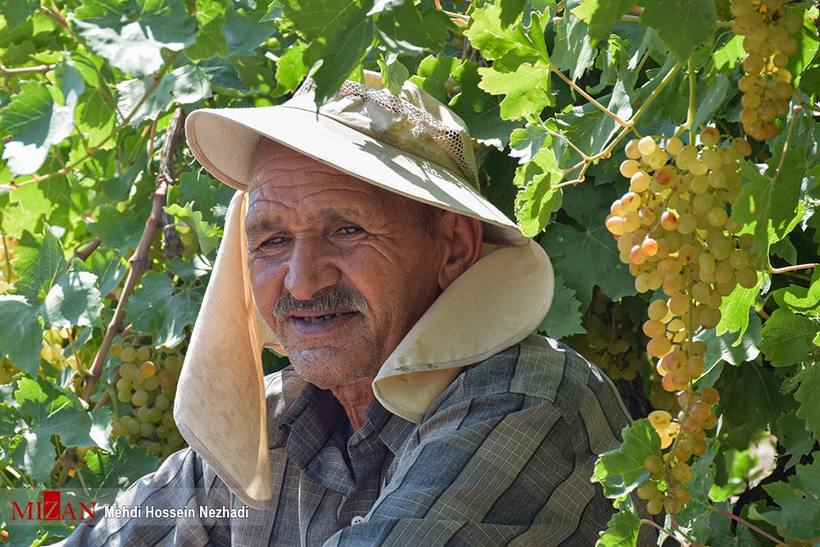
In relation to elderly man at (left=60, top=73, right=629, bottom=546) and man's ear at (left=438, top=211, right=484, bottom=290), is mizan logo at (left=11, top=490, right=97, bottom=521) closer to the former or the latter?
elderly man at (left=60, top=73, right=629, bottom=546)

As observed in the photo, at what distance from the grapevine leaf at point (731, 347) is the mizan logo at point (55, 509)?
4.96ft

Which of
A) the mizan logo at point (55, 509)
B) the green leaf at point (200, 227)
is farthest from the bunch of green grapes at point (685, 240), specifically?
the mizan logo at point (55, 509)

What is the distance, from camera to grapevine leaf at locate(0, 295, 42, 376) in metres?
2.64

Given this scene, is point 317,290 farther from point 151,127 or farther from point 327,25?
point 327,25

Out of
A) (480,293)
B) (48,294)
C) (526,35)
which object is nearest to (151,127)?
(48,294)

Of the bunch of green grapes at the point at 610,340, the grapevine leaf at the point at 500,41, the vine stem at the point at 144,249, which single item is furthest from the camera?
the vine stem at the point at 144,249

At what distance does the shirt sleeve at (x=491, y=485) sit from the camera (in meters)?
1.86

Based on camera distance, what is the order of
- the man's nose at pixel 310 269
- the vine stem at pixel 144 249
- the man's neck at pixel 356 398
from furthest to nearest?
the vine stem at pixel 144 249
the man's neck at pixel 356 398
the man's nose at pixel 310 269

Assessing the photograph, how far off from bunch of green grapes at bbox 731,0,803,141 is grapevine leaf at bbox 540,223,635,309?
1.18 m

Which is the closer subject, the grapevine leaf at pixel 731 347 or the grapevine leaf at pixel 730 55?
the grapevine leaf at pixel 730 55

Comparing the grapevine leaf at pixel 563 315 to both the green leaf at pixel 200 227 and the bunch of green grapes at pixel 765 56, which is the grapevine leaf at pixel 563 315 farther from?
the bunch of green grapes at pixel 765 56

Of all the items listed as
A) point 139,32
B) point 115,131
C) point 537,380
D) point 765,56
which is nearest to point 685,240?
point 765,56

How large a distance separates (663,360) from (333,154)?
93cm

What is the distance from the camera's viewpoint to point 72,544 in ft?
8.80
